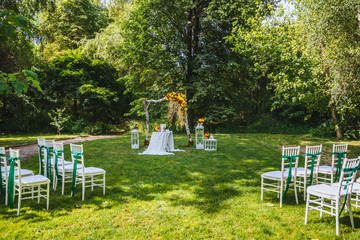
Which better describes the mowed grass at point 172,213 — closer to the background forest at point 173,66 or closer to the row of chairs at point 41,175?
the row of chairs at point 41,175

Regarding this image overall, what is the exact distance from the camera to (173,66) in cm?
1834

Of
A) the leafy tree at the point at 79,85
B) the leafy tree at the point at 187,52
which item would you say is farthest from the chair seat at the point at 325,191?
the leafy tree at the point at 79,85

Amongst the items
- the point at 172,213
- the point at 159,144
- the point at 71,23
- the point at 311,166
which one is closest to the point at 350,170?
the point at 311,166

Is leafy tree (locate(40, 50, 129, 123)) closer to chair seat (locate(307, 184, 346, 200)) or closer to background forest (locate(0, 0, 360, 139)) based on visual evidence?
background forest (locate(0, 0, 360, 139))

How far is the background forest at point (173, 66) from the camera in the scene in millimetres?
11836

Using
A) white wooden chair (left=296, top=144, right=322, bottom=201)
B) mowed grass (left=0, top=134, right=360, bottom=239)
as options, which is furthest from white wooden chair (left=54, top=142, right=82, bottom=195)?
white wooden chair (left=296, top=144, right=322, bottom=201)

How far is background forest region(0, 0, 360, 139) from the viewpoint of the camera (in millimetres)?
11836

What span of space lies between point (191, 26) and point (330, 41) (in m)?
12.0

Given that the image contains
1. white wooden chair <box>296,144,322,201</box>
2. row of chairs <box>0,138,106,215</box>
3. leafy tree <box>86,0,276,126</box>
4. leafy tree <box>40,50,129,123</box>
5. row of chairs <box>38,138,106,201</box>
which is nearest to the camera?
row of chairs <box>0,138,106,215</box>

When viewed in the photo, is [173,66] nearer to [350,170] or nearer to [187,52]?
[187,52]

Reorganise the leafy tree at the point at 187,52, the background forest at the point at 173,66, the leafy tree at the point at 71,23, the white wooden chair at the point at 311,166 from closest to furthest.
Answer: the white wooden chair at the point at 311,166
the background forest at the point at 173,66
the leafy tree at the point at 187,52
the leafy tree at the point at 71,23

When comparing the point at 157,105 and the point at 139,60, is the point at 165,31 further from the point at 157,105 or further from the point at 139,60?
the point at 157,105

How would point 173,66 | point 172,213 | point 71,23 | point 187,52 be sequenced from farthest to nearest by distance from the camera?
point 71,23, point 187,52, point 173,66, point 172,213

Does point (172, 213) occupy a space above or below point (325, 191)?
below
